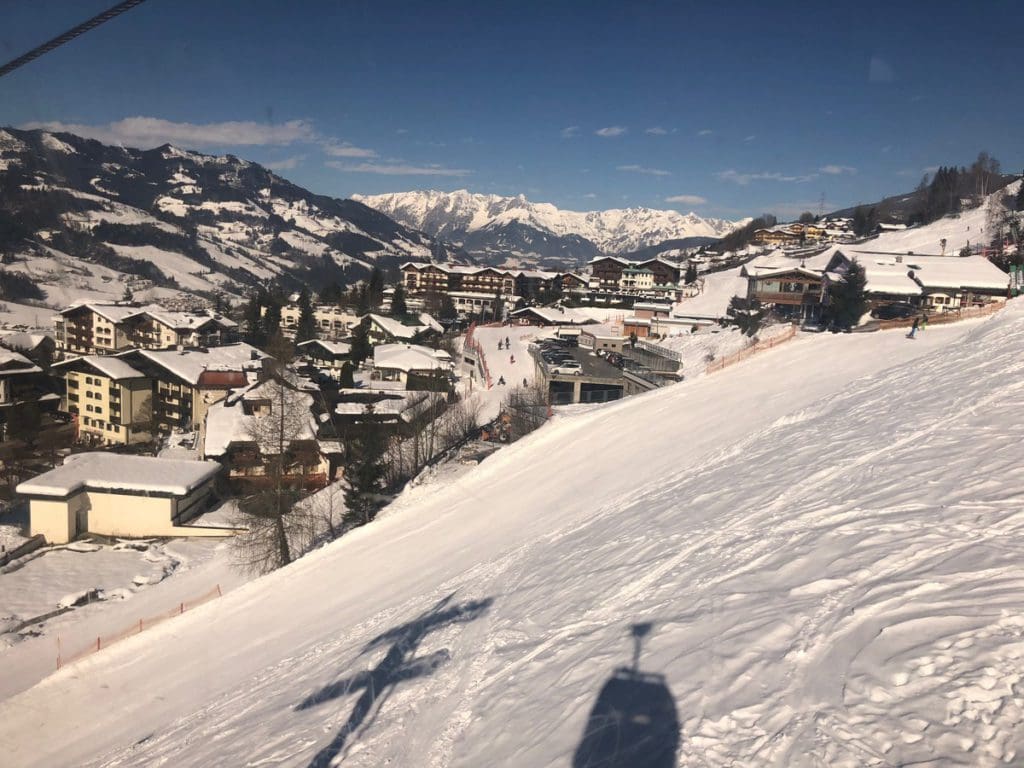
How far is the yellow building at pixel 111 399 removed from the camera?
117ft

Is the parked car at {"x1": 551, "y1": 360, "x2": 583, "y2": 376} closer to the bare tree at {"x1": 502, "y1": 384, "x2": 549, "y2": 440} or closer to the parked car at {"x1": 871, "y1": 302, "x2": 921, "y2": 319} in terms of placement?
the bare tree at {"x1": 502, "y1": 384, "x2": 549, "y2": 440}

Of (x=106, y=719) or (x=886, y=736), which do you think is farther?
(x=106, y=719)

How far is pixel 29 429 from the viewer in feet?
105

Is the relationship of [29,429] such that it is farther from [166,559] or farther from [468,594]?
[468,594]

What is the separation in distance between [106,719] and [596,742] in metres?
8.10

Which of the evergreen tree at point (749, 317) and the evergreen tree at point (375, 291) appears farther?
the evergreen tree at point (375, 291)

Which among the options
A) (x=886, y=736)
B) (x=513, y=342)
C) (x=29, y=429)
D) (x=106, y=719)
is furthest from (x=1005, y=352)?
(x=29, y=429)

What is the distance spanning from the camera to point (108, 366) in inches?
1398

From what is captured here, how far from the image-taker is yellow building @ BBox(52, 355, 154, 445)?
35.6 meters

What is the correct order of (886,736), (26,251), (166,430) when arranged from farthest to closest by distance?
(26,251) < (166,430) < (886,736)

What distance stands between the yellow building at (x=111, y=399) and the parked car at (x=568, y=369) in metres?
24.3

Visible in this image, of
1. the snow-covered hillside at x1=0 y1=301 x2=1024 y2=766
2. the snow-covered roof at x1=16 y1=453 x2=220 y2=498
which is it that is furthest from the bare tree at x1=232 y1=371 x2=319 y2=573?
the snow-covered roof at x1=16 y1=453 x2=220 y2=498

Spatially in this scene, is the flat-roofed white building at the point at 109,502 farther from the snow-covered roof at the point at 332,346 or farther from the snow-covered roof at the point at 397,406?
the snow-covered roof at the point at 332,346

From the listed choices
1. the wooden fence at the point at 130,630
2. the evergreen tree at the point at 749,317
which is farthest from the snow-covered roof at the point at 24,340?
the evergreen tree at the point at 749,317
